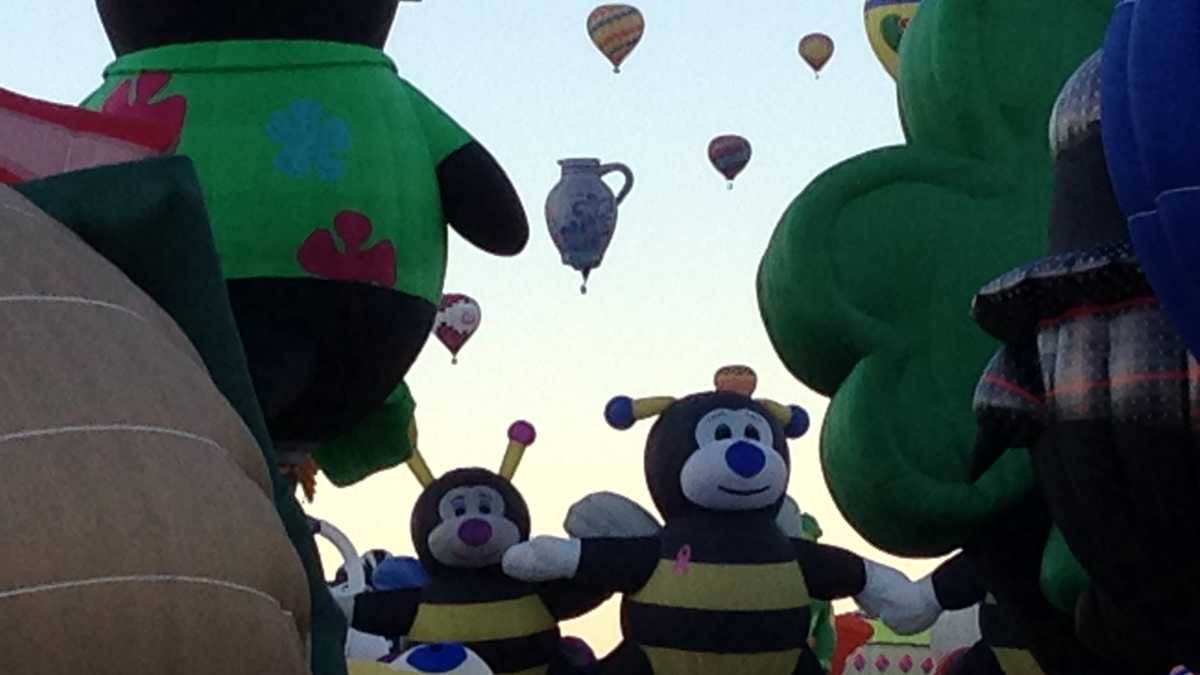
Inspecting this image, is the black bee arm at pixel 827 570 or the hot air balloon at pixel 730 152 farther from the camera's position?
the hot air balloon at pixel 730 152

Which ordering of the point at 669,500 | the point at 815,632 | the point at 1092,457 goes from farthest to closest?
the point at 815,632
the point at 669,500
the point at 1092,457

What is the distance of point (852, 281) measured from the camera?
219 inches

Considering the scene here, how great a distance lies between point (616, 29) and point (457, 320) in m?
4.05

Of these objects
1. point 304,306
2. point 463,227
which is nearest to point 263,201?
point 304,306

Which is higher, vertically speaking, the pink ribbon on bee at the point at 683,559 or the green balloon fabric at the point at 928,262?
the green balloon fabric at the point at 928,262

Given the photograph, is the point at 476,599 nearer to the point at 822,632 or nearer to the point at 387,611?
the point at 387,611

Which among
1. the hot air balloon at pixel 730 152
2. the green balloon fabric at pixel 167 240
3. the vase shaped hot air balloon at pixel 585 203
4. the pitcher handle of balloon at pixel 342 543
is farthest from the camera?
the hot air balloon at pixel 730 152

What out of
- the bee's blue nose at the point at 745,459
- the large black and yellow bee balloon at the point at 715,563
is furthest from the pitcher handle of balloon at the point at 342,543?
the bee's blue nose at the point at 745,459

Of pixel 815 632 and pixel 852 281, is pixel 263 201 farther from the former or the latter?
pixel 815 632

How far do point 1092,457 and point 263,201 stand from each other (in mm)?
2212

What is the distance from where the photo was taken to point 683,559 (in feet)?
25.9

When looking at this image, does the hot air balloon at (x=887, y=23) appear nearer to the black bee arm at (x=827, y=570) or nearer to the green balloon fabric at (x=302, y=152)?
the black bee arm at (x=827, y=570)

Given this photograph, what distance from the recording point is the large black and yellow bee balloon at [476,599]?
834 cm

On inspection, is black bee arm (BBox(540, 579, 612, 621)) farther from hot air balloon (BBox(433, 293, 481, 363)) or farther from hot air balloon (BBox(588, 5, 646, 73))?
hot air balloon (BBox(588, 5, 646, 73))
